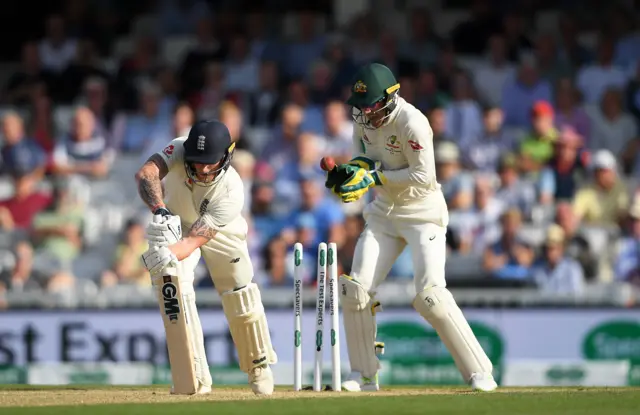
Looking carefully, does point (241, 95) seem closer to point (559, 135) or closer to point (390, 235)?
point (559, 135)

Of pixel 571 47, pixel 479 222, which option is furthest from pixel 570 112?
pixel 479 222

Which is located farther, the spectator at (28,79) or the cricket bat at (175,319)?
the spectator at (28,79)

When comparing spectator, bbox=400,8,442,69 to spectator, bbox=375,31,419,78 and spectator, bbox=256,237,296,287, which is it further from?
spectator, bbox=256,237,296,287

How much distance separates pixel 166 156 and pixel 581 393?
9.71 ft

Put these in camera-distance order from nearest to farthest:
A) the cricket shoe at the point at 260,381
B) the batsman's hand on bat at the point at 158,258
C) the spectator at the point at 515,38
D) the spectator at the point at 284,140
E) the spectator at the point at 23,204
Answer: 1. the batsman's hand on bat at the point at 158,258
2. the cricket shoe at the point at 260,381
3. the spectator at the point at 23,204
4. the spectator at the point at 284,140
5. the spectator at the point at 515,38

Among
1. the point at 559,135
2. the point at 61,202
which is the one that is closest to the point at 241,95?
the point at 61,202

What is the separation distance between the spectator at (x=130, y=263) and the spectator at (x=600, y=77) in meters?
5.26

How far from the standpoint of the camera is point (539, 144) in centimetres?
1373

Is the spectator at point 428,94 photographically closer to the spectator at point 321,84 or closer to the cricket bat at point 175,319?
the spectator at point 321,84

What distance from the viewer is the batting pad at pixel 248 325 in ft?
28.2

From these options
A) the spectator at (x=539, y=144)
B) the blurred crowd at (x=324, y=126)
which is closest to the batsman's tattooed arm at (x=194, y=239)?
the blurred crowd at (x=324, y=126)

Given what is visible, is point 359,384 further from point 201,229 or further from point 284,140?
point 284,140

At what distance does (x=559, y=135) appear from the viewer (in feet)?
45.2

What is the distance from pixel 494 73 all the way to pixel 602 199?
9.21 ft
